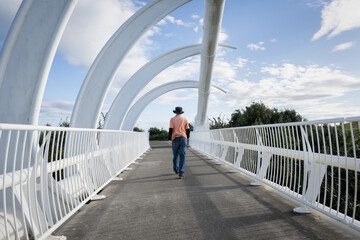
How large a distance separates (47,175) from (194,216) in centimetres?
226

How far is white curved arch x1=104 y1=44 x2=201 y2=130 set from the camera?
18906mm

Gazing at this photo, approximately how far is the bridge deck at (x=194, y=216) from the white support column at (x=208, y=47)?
365 inches

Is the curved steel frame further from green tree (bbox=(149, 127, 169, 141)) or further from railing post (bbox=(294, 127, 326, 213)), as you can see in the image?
green tree (bbox=(149, 127, 169, 141))

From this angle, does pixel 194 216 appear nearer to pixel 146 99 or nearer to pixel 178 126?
pixel 178 126

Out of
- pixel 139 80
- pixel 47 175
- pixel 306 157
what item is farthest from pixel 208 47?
pixel 47 175

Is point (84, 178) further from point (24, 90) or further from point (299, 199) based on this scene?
point (299, 199)

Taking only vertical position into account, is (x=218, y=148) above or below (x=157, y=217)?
above

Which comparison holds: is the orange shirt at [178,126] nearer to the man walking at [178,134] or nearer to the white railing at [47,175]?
the man walking at [178,134]

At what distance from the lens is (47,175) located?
3.62m

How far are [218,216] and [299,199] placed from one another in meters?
1.48

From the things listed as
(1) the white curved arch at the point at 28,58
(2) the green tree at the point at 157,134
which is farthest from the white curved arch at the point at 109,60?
(2) the green tree at the point at 157,134

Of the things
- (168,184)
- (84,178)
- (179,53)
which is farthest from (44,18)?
(179,53)

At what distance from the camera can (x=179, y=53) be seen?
22109mm

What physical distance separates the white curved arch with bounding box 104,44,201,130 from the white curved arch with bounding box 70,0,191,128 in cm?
599
